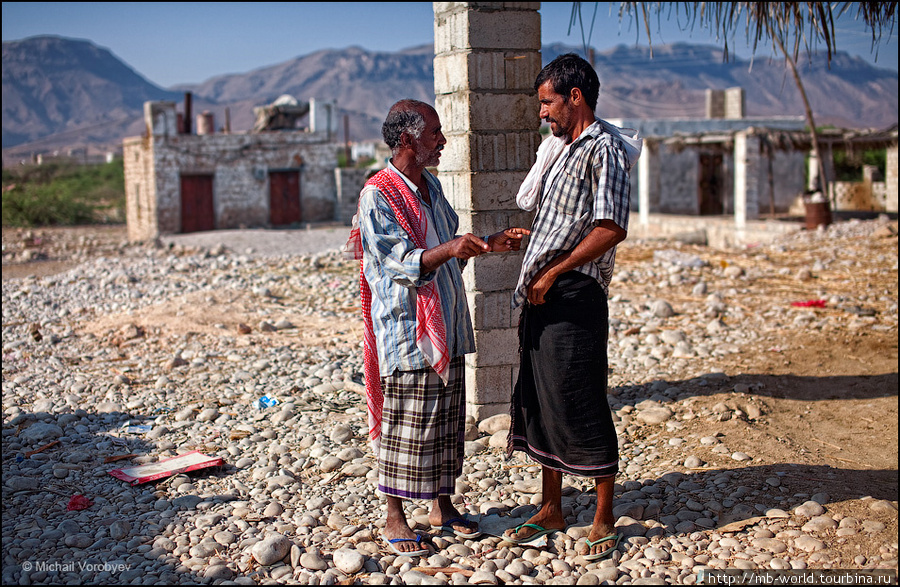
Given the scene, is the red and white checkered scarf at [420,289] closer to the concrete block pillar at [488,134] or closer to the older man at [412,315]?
the older man at [412,315]

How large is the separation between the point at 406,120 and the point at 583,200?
2.51 feet

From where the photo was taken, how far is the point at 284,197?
2317 cm

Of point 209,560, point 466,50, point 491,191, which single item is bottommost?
point 209,560

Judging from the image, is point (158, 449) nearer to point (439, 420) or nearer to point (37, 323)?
point (439, 420)

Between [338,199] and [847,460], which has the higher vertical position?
[338,199]

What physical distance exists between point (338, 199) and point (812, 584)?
864 inches

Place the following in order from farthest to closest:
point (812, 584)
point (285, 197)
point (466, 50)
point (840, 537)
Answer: point (285, 197) → point (466, 50) → point (840, 537) → point (812, 584)

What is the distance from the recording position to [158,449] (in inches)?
179

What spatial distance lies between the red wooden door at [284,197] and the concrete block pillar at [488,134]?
19.0 meters

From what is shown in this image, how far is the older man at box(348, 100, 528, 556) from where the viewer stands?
294cm

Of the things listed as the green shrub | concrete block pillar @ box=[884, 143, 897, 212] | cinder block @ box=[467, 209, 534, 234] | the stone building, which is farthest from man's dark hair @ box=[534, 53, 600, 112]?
the green shrub

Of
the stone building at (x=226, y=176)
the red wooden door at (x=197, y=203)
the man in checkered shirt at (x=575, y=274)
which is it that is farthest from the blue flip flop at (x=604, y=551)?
the red wooden door at (x=197, y=203)

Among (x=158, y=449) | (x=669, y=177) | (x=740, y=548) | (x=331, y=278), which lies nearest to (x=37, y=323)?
(x=331, y=278)

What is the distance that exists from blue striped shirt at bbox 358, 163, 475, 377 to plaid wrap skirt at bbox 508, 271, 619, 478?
0.35m
